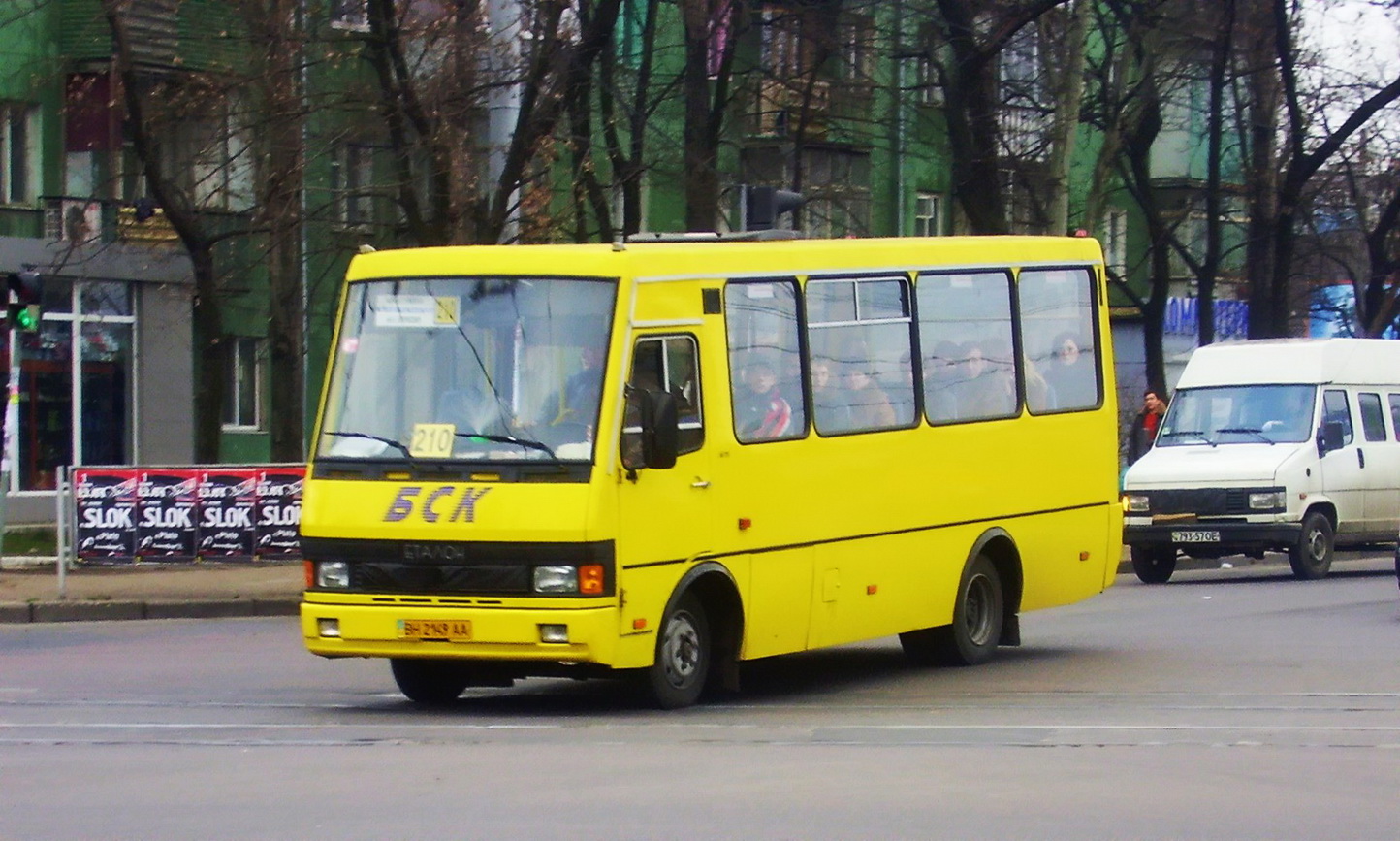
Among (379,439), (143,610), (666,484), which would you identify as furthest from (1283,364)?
(379,439)

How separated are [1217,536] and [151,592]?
11.0 m

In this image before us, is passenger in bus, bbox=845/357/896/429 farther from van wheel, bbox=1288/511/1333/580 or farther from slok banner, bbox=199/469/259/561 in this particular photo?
van wheel, bbox=1288/511/1333/580

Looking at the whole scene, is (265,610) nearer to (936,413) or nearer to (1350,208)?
(936,413)

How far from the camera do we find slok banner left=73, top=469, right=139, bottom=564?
2350 cm

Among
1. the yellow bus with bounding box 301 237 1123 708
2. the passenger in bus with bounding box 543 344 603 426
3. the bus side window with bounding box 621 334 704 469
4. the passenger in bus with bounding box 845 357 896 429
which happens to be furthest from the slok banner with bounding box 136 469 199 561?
the passenger in bus with bounding box 543 344 603 426

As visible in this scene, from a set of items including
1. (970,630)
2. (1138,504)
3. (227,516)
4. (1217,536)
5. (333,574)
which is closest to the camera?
(333,574)

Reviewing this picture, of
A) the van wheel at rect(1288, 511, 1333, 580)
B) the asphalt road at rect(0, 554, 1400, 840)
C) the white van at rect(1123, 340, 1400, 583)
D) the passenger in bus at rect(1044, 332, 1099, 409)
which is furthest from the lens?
the van wheel at rect(1288, 511, 1333, 580)

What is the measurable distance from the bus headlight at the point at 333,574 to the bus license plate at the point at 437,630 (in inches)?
17.2

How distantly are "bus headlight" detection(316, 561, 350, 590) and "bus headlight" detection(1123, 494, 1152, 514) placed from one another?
14.0 m

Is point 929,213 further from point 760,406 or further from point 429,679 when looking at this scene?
point 429,679

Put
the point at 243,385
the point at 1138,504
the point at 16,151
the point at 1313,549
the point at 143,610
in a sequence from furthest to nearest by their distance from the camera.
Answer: the point at 243,385
the point at 16,151
the point at 1313,549
the point at 1138,504
the point at 143,610

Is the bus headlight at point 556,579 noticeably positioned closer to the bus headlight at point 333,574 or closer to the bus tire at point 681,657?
the bus tire at point 681,657

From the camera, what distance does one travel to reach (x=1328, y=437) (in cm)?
2498

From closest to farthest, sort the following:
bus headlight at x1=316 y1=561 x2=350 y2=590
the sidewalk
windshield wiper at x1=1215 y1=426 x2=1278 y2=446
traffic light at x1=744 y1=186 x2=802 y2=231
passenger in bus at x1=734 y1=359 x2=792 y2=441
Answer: bus headlight at x1=316 y1=561 x2=350 y2=590
passenger in bus at x1=734 y1=359 x2=792 y2=441
traffic light at x1=744 y1=186 x2=802 y2=231
the sidewalk
windshield wiper at x1=1215 y1=426 x2=1278 y2=446
